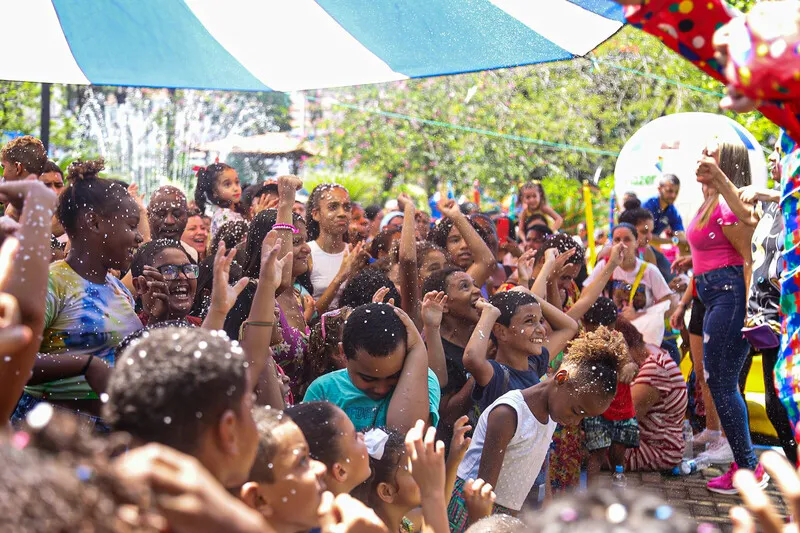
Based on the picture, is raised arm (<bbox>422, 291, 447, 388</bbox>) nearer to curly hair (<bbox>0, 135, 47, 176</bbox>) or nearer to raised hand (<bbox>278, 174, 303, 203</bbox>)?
raised hand (<bbox>278, 174, 303, 203</bbox>)

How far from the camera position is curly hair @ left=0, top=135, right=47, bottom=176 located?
16.8 feet

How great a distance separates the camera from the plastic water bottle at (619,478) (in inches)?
242

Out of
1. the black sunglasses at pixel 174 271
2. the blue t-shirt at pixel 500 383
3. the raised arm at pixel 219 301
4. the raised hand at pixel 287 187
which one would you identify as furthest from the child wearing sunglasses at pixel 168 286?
the blue t-shirt at pixel 500 383

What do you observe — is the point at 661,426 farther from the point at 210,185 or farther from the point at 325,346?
the point at 210,185

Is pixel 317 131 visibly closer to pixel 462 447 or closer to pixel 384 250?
pixel 384 250

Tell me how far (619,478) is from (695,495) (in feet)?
1.77

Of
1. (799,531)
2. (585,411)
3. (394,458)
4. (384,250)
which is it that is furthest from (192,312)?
(799,531)

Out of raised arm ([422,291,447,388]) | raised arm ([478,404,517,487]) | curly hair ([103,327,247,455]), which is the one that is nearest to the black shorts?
raised arm ([422,291,447,388])

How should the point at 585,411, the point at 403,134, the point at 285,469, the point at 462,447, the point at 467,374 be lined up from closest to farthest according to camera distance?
the point at 285,469
the point at 462,447
the point at 585,411
the point at 467,374
the point at 403,134

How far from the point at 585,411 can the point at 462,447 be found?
1.04 meters

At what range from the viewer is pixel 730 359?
18.4 feet

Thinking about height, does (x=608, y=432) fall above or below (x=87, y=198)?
below

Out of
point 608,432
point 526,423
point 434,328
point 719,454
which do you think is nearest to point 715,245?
point 608,432

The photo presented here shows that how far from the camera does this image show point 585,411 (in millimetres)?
4188
